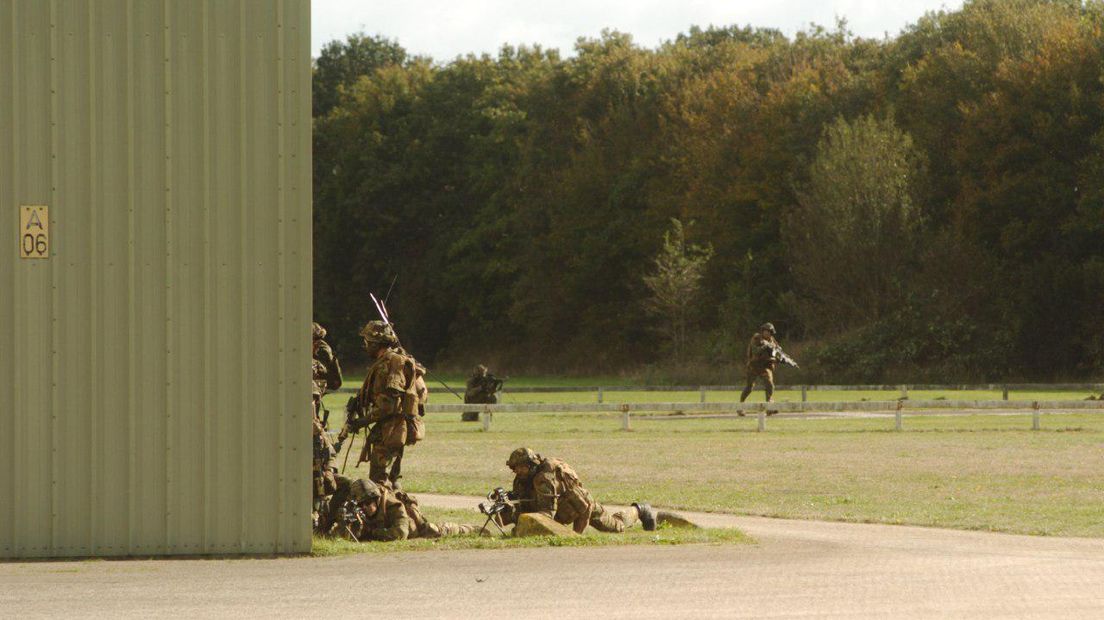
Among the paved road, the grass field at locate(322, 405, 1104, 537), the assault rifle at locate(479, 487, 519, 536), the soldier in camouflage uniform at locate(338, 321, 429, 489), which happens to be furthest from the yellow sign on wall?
the grass field at locate(322, 405, 1104, 537)

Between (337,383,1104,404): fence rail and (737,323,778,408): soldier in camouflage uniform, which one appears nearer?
(737,323,778,408): soldier in camouflage uniform

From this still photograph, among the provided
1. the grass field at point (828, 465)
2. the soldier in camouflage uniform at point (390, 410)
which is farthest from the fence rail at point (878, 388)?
the soldier in camouflage uniform at point (390, 410)

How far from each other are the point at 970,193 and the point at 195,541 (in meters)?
47.9

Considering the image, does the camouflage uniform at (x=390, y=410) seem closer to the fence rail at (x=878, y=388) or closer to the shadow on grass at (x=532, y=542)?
the shadow on grass at (x=532, y=542)

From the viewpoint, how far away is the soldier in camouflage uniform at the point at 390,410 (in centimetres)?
1541

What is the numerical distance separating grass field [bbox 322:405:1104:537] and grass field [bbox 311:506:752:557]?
2.34 meters

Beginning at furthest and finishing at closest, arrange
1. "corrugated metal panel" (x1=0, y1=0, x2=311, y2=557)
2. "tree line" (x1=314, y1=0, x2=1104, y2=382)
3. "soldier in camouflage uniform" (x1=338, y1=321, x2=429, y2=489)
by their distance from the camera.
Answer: "tree line" (x1=314, y1=0, x2=1104, y2=382), "soldier in camouflage uniform" (x1=338, y1=321, x2=429, y2=489), "corrugated metal panel" (x1=0, y1=0, x2=311, y2=557)

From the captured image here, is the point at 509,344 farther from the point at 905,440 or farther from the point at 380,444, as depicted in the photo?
the point at 380,444

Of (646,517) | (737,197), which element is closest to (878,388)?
(737,197)

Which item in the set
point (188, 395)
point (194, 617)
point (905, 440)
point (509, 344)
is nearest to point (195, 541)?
point (188, 395)

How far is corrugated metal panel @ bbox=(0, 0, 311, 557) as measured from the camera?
12.7m

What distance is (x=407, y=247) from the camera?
80875 millimetres

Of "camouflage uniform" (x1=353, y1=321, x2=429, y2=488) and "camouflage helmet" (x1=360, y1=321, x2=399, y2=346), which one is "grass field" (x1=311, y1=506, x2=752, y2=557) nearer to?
"camouflage uniform" (x1=353, y1=321, x2=429, y2=488)

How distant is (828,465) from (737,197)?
43.2 m
